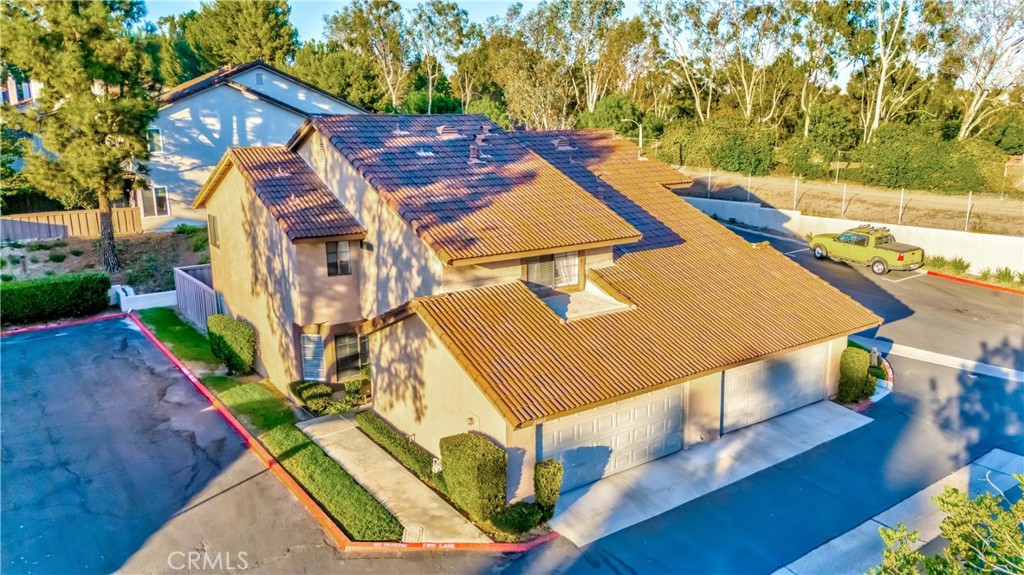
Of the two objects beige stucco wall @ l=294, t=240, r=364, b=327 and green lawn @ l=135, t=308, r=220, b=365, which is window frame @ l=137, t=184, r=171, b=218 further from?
beige stucco wall @ l=294, t=240, r=364, b=327

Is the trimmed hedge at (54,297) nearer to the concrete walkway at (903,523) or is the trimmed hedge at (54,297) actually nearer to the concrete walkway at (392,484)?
the concrete walkway at (392,484)

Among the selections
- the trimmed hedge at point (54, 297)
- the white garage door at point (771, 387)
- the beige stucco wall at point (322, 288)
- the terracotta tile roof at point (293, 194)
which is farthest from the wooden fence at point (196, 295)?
the white garage door at point (771, 387)

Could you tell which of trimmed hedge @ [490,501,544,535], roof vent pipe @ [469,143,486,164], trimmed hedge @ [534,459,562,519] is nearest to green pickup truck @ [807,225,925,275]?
roof vent pipe @ [469,143,486,164]

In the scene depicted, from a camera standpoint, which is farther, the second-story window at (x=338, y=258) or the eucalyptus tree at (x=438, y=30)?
the eucalyptus tree at (x=438, y=30)

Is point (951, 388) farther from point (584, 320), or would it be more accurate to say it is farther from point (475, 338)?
point (475, 338)

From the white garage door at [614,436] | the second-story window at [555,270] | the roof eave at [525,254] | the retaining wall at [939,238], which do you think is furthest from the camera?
the retaining wall at [939,238]

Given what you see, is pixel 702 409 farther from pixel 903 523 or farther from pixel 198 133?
pixel 198 133

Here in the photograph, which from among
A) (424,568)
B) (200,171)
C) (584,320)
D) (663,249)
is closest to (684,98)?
(200,171)
